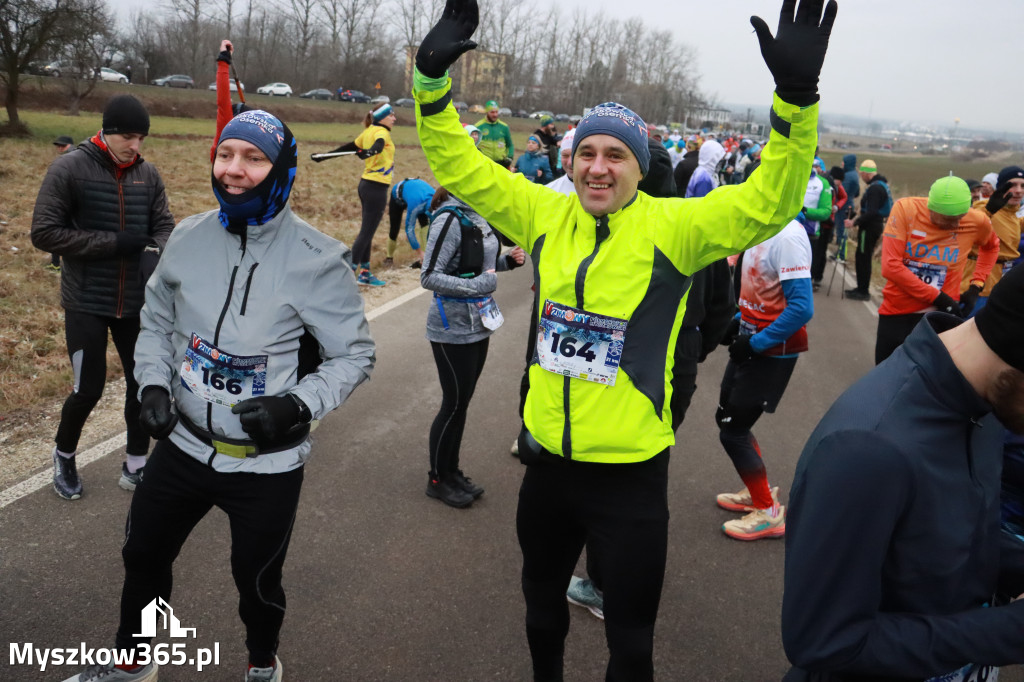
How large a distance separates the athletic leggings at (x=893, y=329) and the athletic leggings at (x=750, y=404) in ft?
5.25

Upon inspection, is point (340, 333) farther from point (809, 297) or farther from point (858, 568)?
point (809, 297)

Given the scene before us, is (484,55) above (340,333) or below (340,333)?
above

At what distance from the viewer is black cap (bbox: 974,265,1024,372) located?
1.38 meters

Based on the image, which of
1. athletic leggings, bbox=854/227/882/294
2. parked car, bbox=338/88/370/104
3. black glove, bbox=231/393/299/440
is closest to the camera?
black glove, bbox=231/393/299/440

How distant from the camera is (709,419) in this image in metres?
6.48

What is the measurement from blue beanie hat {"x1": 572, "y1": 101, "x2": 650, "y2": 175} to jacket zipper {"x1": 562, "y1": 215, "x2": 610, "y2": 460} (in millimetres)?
273

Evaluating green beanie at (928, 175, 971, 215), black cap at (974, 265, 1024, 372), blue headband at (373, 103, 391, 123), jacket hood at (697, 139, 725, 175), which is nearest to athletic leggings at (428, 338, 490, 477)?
black cap at (974, 265, 1024, 372)

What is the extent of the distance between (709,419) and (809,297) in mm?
2506

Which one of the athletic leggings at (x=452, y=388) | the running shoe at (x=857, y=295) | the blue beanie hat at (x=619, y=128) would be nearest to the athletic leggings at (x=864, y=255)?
the running shoe at (x=857, y=295)

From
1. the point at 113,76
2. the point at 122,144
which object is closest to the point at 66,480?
the point at 122,144

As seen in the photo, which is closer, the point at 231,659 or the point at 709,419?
the point at 231,659

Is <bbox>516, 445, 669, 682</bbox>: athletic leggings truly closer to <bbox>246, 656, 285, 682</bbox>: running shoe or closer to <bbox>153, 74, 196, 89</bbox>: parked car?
<bbox>246, 656, 285, 682</bbox>: running shoe

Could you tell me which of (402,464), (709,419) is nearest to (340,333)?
(402,464)

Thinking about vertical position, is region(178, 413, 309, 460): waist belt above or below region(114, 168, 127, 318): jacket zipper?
below
